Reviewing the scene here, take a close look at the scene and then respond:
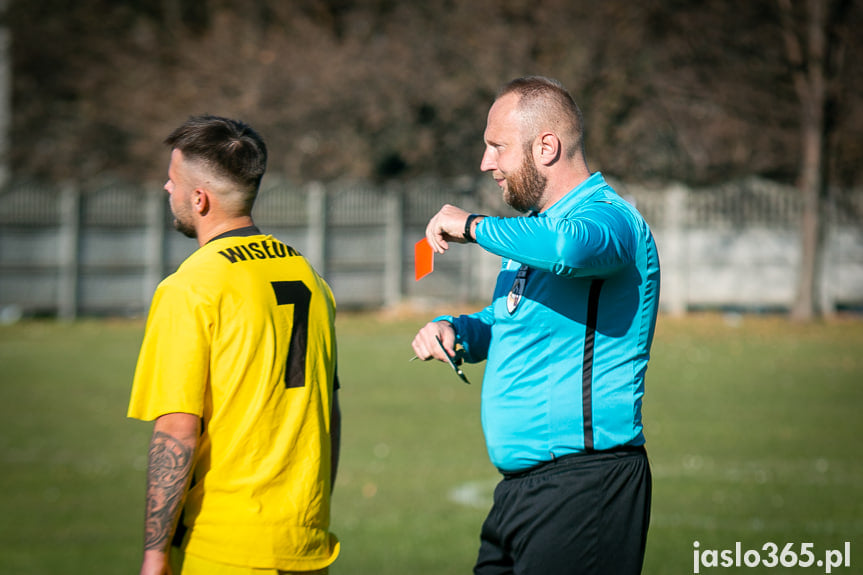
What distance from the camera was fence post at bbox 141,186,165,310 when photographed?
22469 millimetres

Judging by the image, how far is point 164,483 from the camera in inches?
119

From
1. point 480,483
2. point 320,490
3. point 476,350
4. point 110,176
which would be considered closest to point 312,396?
point 320,490

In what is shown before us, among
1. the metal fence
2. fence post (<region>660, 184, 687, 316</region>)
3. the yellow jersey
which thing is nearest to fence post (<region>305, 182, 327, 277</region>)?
the metal fence

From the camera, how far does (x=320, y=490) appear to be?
331cm

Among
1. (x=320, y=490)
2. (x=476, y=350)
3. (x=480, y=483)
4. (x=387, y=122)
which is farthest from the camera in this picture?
(x=387, y=122)

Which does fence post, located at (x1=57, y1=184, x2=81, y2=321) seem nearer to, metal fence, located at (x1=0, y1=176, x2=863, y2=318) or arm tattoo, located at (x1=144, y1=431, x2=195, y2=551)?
metal fence, located at (x1=0, y1=176, x2=863, y2=318)

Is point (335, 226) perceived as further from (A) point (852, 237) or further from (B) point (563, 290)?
(B) point (563, 290)

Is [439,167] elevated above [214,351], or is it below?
above

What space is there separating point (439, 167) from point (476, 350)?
81.4ft

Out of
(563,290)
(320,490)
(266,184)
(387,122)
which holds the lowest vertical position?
(320,490)

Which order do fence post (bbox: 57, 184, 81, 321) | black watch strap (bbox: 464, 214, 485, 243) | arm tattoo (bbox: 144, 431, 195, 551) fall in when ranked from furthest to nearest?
fence post (bbox: 57, 184, 81, 321), black watch strap (bbox: 464, 214, 485, 243), arm tattoo (bbox: 144, 431, 195, 551)

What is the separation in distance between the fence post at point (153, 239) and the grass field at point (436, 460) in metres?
5.73

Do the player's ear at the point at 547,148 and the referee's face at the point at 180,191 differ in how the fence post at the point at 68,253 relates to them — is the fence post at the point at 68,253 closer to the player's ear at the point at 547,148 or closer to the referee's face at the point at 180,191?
the referee's face at the point at 180,191

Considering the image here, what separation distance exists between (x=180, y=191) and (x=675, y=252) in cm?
2177
